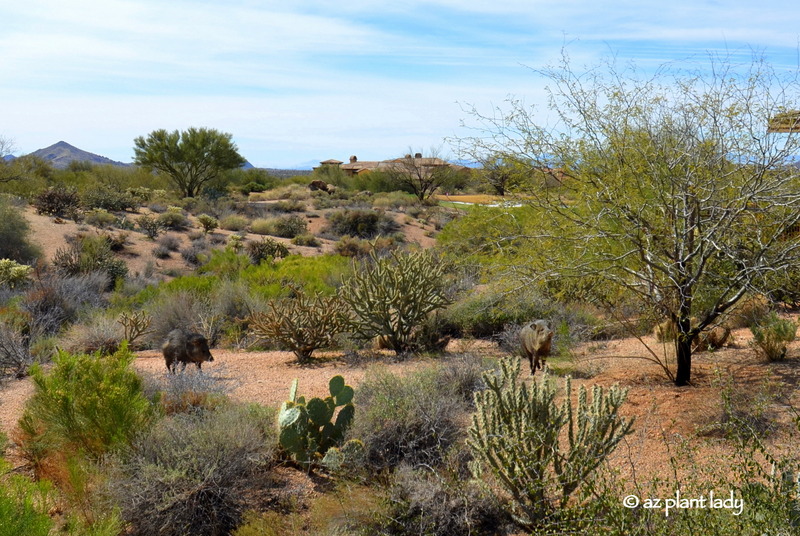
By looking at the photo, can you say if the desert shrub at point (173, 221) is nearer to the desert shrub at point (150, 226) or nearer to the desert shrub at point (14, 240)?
the desert shrub at point (150, 226)

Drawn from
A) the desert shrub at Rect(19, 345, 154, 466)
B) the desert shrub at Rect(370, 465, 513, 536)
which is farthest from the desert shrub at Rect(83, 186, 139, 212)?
the desert shrub at Rect(370, 465, 513, 536)

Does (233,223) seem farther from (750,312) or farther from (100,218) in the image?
(750,312)

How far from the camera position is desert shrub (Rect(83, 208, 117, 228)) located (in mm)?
25406

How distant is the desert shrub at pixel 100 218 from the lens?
25.4 m

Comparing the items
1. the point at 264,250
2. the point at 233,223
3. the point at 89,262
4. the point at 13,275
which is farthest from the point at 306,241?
the point at 13,275

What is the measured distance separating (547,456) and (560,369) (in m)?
3.95

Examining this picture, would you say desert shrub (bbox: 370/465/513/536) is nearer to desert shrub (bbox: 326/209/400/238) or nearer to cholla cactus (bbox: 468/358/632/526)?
cholla cactus (bbox: 468/358/632/526)

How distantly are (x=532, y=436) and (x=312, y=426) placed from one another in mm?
2088

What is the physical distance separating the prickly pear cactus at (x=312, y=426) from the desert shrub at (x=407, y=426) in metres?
0.18

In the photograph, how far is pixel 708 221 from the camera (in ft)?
20.4

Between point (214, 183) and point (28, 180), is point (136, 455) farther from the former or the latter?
point (214, 183)

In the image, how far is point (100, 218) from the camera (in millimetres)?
25594

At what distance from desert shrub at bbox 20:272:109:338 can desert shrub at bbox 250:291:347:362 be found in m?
4.10

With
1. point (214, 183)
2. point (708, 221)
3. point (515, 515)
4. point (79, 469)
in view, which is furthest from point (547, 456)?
point (214, 183)
